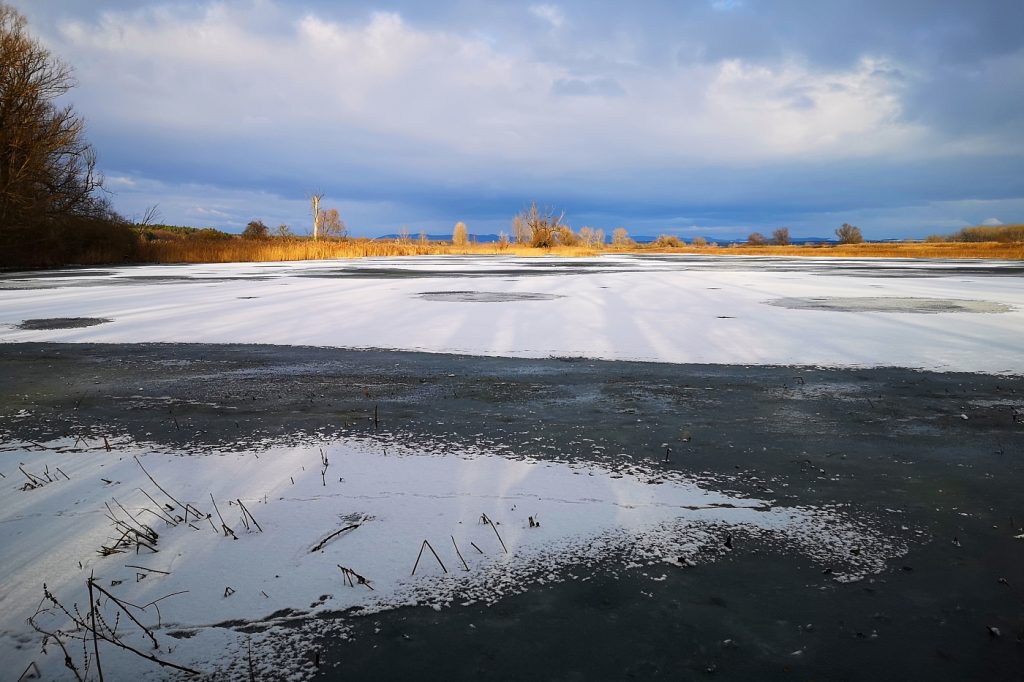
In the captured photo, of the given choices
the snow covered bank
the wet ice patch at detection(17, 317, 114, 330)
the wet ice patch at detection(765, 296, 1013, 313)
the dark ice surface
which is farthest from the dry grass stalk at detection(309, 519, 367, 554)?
the wet ice patch at detection(765, 296, 1013, 313)

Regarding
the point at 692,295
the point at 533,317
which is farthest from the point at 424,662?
the point at 692,295

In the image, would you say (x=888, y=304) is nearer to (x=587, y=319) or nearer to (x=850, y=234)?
(x=587, y=319)

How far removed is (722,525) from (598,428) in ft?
3.87

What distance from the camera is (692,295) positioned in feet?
34.3

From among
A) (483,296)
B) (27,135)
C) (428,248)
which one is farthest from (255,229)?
(483,296)

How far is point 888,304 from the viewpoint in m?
8.98

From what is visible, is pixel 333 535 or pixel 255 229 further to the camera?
pixel 255 229

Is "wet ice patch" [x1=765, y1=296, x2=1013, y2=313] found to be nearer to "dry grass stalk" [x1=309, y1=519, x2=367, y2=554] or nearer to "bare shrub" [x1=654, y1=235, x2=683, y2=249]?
"dry grass stalk" [x1=309, y1=519, x2=367, y2=554]

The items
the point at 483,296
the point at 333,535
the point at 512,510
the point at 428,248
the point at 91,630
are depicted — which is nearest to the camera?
the point at 91,630

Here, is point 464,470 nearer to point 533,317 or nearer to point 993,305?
point 533,317

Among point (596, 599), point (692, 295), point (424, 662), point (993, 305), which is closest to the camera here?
point (424, 662)

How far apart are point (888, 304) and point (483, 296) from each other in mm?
5714

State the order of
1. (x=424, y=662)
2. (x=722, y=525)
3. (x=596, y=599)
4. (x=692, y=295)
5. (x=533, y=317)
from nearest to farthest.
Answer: (x=424, y=662), (x=596, y=599), (x=722, y=525), (x=533, y=317), (x=692, y=295)

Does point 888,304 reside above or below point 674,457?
above
